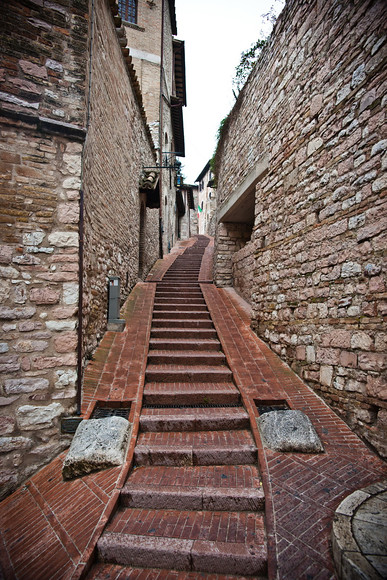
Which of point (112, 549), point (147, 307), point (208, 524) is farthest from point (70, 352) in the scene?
point (147, 307)

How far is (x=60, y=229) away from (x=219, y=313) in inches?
148

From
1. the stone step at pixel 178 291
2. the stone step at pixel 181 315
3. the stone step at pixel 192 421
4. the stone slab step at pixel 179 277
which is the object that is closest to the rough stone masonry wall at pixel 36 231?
the stone step at pixel 192 421

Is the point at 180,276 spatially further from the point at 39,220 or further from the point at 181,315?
the point at 39,220

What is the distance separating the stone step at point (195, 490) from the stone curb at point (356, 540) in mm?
628

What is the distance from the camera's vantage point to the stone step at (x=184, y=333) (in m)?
5.19

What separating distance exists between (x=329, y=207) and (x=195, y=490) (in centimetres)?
336

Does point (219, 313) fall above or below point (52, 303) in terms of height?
below

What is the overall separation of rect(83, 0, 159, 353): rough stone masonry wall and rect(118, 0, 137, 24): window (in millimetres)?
9307

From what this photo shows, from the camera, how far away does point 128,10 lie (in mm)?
12914

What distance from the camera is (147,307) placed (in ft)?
20.6

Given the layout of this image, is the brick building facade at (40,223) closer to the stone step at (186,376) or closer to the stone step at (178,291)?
the stone step at (186,376)

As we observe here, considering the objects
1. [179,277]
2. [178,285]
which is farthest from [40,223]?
[179,277]

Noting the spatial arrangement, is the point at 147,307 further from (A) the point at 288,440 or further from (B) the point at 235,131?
(B) the point at 235,131

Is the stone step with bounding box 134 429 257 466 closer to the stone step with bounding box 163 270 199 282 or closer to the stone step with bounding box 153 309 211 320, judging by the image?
the stone step with bounding box 153 309 211 320
